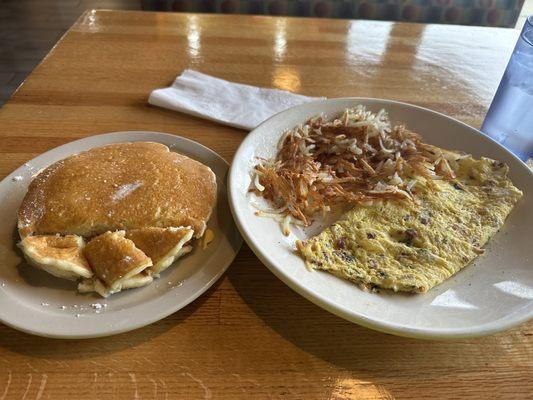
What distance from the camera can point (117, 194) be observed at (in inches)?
34.8

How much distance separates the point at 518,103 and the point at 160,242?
108 cm

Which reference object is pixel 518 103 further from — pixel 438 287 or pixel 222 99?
pixel 222 99

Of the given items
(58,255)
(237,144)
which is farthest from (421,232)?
(58,255)

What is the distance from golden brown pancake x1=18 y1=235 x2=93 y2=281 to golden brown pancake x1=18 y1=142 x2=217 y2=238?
0.10 ft

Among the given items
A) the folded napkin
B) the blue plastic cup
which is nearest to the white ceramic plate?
the blue plastic cup

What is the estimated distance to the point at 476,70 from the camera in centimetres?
178

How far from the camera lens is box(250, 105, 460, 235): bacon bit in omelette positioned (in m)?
1.04

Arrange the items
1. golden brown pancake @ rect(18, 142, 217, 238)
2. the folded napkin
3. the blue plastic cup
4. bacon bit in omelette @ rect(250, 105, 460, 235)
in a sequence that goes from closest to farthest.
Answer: golden brown pancake @ rect(18, 142, 217, 238)
bacon bit in omelette @ rect(250, 105, 460, 235)
the blue plastic cup
the folded napkin

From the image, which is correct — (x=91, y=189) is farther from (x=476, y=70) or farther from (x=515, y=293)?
(x=476, y=70)

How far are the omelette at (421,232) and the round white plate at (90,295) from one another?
20 cm

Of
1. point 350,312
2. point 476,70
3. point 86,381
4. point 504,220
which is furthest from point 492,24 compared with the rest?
point 86,381

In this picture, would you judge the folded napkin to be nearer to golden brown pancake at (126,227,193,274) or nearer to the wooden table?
the wooden table

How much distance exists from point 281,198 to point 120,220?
0.39 metres

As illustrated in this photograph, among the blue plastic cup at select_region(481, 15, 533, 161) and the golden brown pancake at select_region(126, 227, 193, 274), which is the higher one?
the blue plastic cup at select_region(481, 15, 533, 161)
